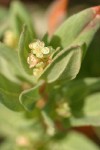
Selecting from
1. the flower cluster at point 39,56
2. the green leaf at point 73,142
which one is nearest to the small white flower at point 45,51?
the flower cluster at point 39,56

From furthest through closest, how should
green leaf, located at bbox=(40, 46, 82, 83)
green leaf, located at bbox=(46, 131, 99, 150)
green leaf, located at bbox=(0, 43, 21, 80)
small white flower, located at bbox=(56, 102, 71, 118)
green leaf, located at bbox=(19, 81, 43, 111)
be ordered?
1. green leaf, located at bbox=(46, 131, 99, 150)
2. small white flower, located at bbox=(56, 102, 71, 118)
3. green leaf, located at bbox=(0, 43, 21, 80)
4. green leaf, located at bbox=(19, 81, 43, 111)
5. green leaf, located at bbox=(40, 46, 82, 83)

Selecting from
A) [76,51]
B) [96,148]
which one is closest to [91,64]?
Result: [96,148]

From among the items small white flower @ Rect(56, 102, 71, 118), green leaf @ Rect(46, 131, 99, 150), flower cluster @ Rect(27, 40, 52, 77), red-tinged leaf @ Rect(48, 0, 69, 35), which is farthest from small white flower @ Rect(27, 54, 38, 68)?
red-tinged leaf @ Rect(48, 0, 69, 35)

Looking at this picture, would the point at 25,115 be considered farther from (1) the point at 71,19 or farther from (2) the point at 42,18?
(2) the point at 42,18

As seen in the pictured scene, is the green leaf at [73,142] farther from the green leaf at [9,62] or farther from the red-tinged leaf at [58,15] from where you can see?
the red-tinged leaf at [58,15]

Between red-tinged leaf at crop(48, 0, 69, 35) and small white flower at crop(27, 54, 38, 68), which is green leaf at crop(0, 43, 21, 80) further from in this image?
red-tinged leaf at crop(48, 0, 69, 35)

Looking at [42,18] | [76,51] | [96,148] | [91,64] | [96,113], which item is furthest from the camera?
[42,18]

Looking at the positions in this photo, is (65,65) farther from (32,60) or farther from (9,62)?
(9,62)
